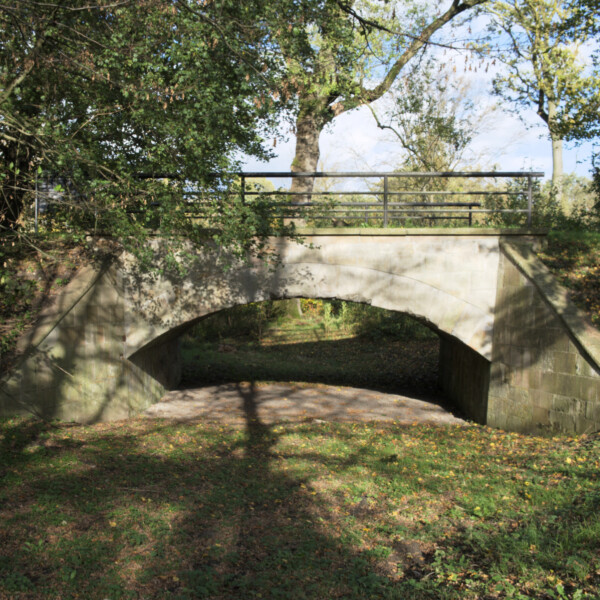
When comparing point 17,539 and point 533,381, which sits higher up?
point 533,381

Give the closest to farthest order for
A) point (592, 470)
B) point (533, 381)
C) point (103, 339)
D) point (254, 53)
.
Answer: point (592, 470) < point (254, 53) < point (533, 381) < point (103, 339)

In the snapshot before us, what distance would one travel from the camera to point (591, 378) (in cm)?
734

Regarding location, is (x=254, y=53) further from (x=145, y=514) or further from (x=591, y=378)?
(x=591, y=378)

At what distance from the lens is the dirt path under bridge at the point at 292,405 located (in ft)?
32.8

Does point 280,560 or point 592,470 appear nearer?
point 280,560

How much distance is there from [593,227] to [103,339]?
10.4 meters

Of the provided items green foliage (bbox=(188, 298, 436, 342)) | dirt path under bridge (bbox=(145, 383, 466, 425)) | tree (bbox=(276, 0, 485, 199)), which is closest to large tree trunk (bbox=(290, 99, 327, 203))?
tree (bbox=(276, 0, 485, 199))

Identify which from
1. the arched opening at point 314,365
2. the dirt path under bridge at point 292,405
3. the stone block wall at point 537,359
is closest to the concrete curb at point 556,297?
the stone block wall at point 537,359

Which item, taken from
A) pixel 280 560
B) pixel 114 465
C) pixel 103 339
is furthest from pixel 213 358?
pixel 280 560

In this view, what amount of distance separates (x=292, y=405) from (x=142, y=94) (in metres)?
6.35

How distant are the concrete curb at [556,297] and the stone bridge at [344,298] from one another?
0.02 metres

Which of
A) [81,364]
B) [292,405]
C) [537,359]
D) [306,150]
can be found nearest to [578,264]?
[537,359]

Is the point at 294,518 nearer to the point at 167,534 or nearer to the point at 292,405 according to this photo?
the point at 167,534

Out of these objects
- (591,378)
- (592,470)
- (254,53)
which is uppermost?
(254,53)
